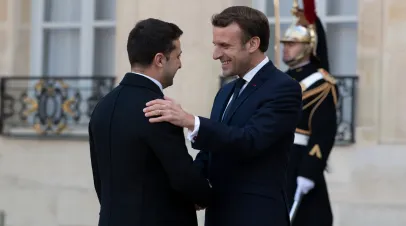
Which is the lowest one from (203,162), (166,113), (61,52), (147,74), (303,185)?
(303,185)

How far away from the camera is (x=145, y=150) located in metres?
4.00

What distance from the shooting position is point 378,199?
30.3 feet

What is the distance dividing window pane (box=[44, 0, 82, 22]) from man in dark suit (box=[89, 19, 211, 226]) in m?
7.18

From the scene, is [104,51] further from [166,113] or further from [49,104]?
[166,113]

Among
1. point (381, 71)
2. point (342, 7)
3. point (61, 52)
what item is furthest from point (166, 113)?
point (61, 52)

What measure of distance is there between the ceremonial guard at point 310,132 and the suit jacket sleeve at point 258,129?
271 cm

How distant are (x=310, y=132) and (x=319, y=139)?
0.24 feet

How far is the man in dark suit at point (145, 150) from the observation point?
3.99 metres

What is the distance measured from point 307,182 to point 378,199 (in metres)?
A: 2.62

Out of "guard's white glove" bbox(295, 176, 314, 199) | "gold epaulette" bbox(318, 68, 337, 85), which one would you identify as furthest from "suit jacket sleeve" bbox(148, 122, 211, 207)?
"gold epaulette" bbox(318, 68, 337, 85)

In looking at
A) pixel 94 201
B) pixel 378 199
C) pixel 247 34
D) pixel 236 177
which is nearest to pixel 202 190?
pixel 236 177

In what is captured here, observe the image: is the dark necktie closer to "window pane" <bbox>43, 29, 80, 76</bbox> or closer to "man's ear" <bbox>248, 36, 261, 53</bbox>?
"man's ear" <bbox>248, 36, 261, 53</bbox>

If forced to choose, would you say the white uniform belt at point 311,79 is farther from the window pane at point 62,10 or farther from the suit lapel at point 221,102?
the window pane at point 62,10

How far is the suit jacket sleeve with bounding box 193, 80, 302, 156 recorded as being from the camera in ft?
13.0
